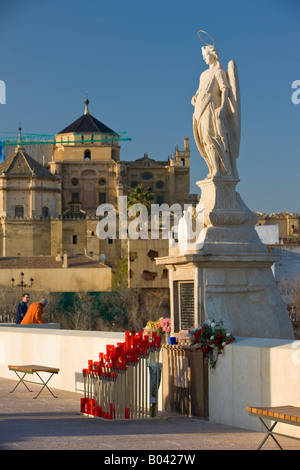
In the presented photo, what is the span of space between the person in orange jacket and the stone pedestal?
17.4 feet

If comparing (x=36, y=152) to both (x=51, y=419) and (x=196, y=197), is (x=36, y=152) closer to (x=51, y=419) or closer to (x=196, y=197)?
(x=196, y=197)

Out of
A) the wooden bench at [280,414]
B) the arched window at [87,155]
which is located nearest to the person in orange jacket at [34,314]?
the wooden bench at [280,414]

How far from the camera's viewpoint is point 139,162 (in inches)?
5281

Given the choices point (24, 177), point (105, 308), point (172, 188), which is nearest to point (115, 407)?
point (105, 308)

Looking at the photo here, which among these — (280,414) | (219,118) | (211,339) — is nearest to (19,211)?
(219,118)

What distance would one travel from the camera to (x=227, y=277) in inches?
487

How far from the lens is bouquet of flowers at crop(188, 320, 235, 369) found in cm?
1059

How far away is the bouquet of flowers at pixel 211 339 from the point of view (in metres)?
10.6

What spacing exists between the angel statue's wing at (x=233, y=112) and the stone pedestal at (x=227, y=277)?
54 cm

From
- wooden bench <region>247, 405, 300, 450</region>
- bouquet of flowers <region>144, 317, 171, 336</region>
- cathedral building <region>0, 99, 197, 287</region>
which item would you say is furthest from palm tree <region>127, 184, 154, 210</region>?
wooden bench <region>247, 405, 300, 450</region>

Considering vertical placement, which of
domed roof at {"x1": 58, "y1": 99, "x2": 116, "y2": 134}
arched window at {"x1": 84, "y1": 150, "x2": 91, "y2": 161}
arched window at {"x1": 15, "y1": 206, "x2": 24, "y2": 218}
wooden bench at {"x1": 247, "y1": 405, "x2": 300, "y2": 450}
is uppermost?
domed roof at {"x1": 58, "y1": 99, "x2": 116, "y2": 134}

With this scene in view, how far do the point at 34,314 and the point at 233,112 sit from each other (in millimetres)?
6918

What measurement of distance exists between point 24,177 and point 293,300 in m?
52.5

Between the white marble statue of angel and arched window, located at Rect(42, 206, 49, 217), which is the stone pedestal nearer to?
the white marble statue of angel
